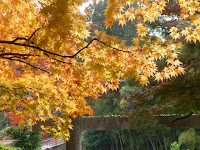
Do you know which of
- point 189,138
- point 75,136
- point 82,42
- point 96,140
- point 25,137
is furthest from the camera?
point 96,140

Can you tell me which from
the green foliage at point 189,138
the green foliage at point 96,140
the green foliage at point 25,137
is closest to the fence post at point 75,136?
the green foliage at point 25,137

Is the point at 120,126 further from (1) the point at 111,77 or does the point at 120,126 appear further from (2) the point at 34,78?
(1) the point at 111,77

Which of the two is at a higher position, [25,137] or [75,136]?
[25,137]

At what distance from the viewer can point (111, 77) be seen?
342 cm

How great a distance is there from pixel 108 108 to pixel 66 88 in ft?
41.6

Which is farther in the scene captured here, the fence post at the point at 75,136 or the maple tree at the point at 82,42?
the fence post at the point at 75,136

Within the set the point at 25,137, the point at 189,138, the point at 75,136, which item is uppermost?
the point at 25,137

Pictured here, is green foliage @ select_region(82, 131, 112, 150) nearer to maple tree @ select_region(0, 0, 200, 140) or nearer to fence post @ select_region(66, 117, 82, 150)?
fence post @ select_region(66, 117, 82, 150)

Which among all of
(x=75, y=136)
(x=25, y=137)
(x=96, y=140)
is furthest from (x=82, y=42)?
(x=96, y=140)

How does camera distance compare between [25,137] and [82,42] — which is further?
[25,137]

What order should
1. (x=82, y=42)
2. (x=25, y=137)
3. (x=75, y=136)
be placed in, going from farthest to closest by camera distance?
(x=25, y=137)
(x=75, y=136)
(x=82, y=42)

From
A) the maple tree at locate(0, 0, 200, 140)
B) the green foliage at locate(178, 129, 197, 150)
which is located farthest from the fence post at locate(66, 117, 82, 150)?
the green foliage at locate(178, 129, 197, 150)

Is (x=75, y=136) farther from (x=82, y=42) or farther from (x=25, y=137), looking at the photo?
(x=82, y=42)

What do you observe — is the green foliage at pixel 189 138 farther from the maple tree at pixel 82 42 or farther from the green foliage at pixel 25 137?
the maple tree at pixel 82 42
